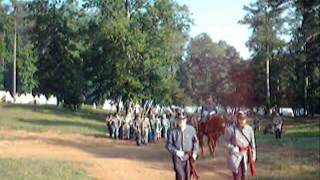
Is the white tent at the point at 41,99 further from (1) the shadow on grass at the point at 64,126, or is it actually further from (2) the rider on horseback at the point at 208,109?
(2) the rider on horseback at the point at 208,109

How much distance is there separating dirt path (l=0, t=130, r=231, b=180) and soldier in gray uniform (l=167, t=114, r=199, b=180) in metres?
4.82

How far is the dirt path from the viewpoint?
61.0ft

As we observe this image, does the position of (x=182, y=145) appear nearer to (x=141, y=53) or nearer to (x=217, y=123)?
(x=217, y=123)

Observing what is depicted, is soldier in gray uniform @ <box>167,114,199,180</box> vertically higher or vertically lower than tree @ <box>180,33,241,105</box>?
lower

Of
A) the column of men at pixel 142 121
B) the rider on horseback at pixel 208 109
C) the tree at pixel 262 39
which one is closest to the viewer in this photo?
the rider on horseback at pixel 208 109

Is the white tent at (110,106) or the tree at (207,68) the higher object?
the tree at (207,68)

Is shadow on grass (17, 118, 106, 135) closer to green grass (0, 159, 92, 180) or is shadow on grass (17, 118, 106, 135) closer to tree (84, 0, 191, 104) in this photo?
tree (84, 0, 191, 104)

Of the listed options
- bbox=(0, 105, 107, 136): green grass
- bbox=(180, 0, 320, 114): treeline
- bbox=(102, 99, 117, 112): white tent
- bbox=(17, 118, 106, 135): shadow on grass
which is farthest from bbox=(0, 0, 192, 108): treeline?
bbox=(180, 0, 320, 114): treeline

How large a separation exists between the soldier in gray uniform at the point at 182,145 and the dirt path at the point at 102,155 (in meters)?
4.82

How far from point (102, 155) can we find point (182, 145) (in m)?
11.9

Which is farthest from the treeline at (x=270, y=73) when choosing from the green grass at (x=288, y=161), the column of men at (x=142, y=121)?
the green grass at (x=288, y=161)

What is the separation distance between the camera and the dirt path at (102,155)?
18.6 meters

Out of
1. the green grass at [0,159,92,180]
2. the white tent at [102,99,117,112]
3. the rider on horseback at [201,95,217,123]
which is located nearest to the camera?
the green grass at [0,159,92,180]

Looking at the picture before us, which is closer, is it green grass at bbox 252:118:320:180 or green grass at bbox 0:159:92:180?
green grass at bbox 0:159:92:180
